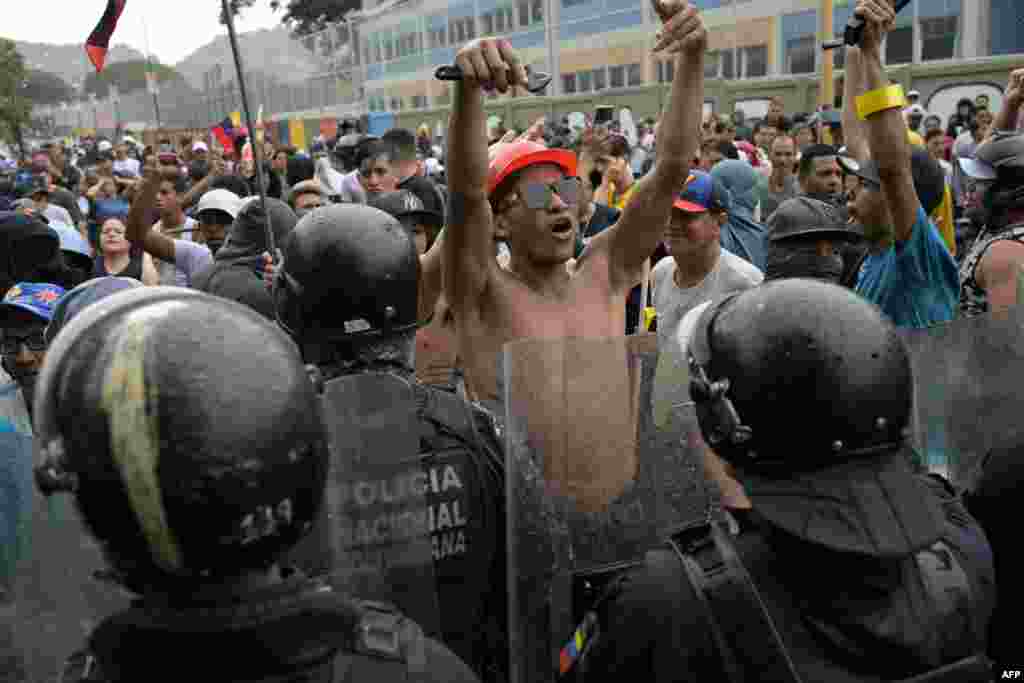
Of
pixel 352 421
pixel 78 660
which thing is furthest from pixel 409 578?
pixel 78 660

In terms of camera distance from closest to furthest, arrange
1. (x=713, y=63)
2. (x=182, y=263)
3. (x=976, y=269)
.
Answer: (x=976, y=269)
(x=182, y=263)
(x=713, y=63)

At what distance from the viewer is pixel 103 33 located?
477 centimetres

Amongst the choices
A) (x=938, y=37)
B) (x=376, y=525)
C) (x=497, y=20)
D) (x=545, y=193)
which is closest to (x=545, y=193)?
(x=545, y=193)

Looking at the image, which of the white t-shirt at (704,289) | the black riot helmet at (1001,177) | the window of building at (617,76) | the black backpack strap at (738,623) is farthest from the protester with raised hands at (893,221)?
the window of building at (617,76)

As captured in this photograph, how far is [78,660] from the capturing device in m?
1.52

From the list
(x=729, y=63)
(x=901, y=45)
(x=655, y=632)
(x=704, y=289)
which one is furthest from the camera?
(x=729, y=63)

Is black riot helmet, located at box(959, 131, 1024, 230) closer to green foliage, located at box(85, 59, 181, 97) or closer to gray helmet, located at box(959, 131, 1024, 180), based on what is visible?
gray helmet, located at box(959, 131, 1024, 180)

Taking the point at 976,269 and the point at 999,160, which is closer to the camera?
the point at 976,269

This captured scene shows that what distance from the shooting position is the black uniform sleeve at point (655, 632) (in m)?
1.59

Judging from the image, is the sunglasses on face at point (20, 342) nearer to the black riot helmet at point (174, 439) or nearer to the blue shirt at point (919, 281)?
the black riot helmet at point (174, 439)

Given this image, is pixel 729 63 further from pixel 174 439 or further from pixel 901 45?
pixel 174 439

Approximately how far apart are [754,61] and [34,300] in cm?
2831

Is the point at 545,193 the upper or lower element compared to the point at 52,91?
lower

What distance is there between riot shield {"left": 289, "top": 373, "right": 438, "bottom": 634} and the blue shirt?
1.85 meters
